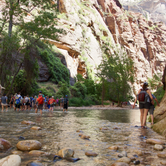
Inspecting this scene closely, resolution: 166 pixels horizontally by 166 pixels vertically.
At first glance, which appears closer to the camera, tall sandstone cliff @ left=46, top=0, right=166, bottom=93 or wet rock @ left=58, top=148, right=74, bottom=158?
wet rock @ left=58, top=148, right=74, bottom=158

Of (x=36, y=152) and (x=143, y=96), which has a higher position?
(x=143, y=96)

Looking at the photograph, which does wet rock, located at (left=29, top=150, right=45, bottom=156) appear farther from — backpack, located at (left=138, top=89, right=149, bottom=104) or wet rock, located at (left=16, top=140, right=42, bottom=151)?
backpack, located at (left=138, top=89, right=149, bottom=104)

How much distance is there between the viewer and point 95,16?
69750 mm

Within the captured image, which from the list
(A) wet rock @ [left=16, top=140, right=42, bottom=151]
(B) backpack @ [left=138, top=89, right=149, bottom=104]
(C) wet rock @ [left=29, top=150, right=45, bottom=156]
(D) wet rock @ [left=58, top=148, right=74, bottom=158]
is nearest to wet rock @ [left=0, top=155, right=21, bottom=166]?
(C) wet rock @ [left=29, top=150, right=45, bottom=156]

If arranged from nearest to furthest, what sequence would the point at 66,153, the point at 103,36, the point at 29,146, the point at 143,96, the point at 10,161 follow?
the point at 10,161 < the point at 66,153 < the point at 29,146 < the point at 143,96 < the point at 103,36

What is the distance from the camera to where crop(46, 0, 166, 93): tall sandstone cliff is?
4722 centimetres

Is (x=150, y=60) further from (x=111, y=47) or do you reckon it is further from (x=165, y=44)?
(x=111, y=47)

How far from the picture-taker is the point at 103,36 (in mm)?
69062

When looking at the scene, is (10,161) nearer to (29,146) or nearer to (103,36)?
(29,146)

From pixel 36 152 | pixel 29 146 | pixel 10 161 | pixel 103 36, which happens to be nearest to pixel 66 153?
pixel 36 152

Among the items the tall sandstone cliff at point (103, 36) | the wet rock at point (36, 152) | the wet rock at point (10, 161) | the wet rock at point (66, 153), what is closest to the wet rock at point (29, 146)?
the wet rock at point (36, 152)

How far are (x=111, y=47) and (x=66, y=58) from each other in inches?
1208

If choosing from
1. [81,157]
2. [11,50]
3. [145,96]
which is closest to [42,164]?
[81,157]

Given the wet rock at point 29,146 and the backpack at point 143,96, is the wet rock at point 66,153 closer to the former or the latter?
the wet rock at point 29,146
